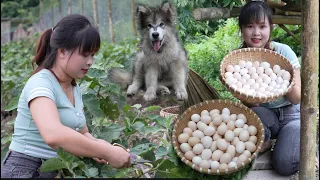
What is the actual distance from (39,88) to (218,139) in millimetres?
897

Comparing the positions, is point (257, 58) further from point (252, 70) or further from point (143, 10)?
point (143, 10)

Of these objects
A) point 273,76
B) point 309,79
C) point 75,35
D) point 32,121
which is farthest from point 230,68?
point 32,121

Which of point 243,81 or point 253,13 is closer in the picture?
point 243,81

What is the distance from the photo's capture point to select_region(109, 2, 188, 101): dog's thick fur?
2.38 meters

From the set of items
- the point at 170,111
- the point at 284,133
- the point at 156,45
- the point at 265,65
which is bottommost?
the point at 284,133

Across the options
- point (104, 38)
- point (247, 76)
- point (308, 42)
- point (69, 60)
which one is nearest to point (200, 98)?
point (247, 76)

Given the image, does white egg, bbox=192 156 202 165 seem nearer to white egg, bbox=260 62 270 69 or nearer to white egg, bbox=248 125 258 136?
white egg, bbox=248 125 258 136

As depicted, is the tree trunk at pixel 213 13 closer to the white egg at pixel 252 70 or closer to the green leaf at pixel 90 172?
the white egg at pixel 252 70

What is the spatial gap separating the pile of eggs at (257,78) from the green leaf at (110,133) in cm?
61

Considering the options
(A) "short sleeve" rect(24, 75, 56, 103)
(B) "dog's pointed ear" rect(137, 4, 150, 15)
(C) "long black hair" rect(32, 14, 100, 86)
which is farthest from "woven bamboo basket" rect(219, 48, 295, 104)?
(A) "short sleeve" rect(24, 75, 56, 103)

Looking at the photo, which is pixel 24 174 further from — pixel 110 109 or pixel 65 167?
pixel 110 109

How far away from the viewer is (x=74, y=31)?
1.87 metres

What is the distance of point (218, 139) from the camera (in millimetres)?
2281

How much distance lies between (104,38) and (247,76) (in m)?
5.82
